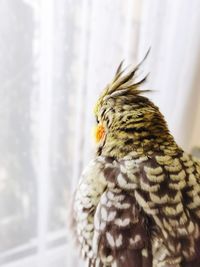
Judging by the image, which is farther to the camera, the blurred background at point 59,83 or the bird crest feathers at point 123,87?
the blurred background at point 59,83

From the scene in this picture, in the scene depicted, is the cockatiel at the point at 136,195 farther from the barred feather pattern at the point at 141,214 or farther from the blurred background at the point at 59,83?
the blurred background at the point at 59,83

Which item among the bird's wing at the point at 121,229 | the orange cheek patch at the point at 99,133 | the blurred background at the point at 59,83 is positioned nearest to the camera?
the bird's wing at the point at 121,229

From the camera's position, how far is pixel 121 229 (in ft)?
1.91

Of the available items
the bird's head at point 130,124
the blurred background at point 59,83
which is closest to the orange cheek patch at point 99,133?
the bird's head at point 130,124

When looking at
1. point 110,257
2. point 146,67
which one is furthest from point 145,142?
point 146,67

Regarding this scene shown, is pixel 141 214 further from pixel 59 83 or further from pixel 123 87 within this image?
pixel 59 83

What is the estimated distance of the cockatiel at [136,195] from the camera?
1.91ft

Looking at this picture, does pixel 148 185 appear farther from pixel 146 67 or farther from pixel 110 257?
pixel 146 67

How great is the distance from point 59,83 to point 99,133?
27 centimetres

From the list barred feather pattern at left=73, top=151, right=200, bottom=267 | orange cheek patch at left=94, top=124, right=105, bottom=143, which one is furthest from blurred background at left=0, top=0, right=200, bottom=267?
barred feather pattern at left=73, top=151, right=200, bottom=267

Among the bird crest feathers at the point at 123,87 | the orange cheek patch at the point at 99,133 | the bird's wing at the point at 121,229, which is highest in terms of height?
the bird crest feathers at the point at 123,87

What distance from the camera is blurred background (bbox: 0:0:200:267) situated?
87 centimetres

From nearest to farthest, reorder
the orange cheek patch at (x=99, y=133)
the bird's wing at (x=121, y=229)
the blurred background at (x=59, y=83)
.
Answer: the bird's wing at (x=121, y=229)
the orange cheek patch at (x=99, y=133)
the blurred background at (x=59, y=83)

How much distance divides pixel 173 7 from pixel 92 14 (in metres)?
0.26
